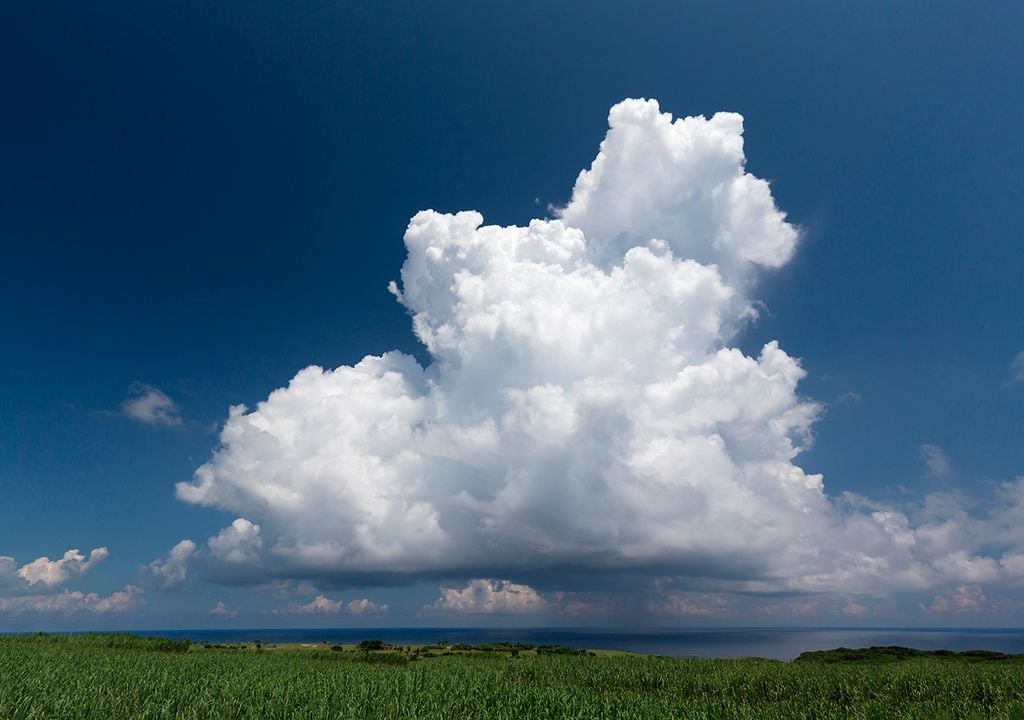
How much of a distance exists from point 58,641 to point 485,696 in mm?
59770

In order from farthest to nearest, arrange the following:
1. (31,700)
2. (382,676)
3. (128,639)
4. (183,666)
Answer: (128,639), (183,666), (382,676), (31,700)

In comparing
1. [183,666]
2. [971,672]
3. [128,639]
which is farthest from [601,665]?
[128,639]

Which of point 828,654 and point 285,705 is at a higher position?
point 285,705

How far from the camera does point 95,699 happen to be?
2700 centimetres

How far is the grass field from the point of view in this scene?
27547 mm

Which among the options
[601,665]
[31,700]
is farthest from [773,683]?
[31,700]

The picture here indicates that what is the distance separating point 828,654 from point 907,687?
47607 millimetres

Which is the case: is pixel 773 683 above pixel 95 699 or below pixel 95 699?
below

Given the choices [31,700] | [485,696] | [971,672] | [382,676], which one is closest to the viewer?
[31,700]

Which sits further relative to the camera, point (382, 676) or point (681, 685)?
point (681, 685)

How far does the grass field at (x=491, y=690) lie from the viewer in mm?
27547

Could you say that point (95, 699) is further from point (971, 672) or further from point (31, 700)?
point (971, 672)

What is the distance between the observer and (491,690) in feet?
117

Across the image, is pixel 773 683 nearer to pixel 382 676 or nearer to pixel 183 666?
pixel 382 676
